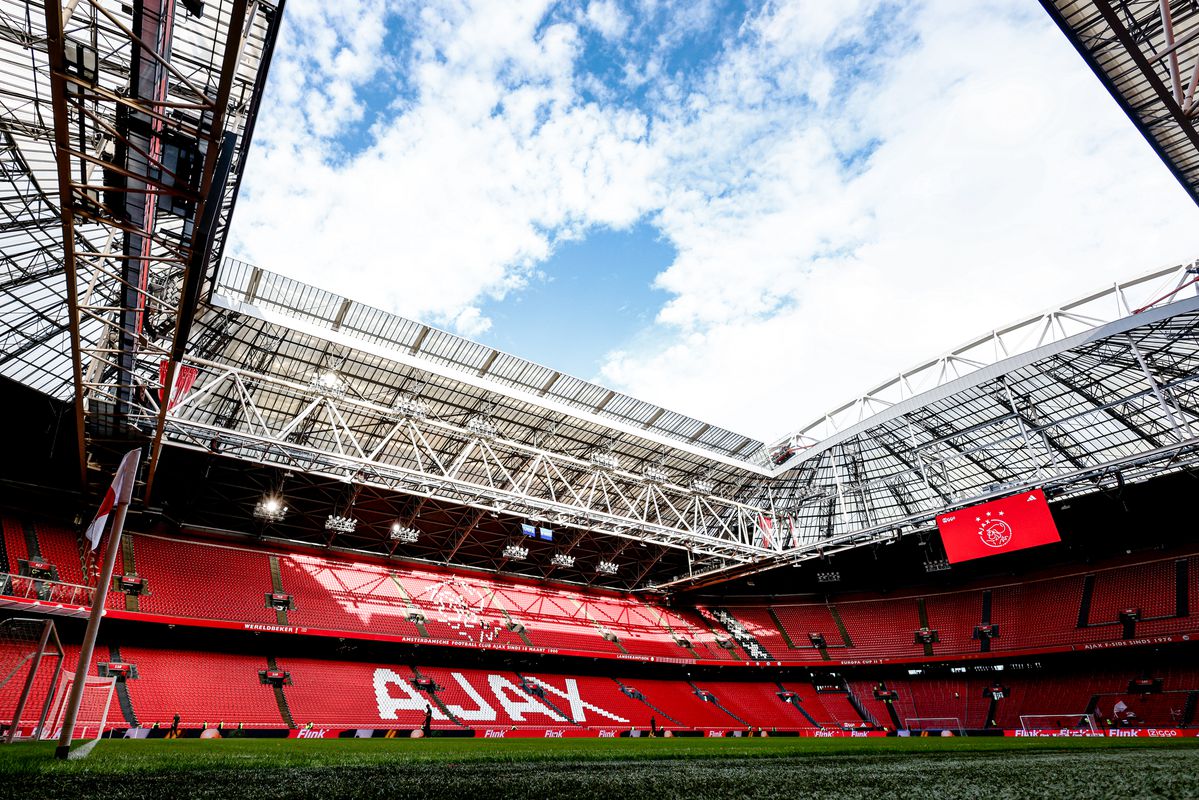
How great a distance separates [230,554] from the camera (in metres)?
34.0

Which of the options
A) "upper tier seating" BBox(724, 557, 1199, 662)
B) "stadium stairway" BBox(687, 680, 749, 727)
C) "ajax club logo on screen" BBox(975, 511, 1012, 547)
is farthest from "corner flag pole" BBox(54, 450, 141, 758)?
"upper tier seating" BBox(724, 557, 1199, 662)

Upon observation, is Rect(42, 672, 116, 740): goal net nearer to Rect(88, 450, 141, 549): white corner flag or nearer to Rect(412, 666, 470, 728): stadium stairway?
Rect(88, 450, 141, 549): white corner flag

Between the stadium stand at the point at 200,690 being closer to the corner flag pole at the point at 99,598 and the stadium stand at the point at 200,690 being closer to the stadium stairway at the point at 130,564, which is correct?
the stadium stairway at the point at 130,564

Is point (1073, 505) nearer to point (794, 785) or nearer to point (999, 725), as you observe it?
point (999, 725)

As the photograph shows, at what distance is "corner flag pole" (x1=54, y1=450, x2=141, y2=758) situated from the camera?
7148 mm

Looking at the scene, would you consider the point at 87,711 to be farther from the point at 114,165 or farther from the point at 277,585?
the point at 114,165

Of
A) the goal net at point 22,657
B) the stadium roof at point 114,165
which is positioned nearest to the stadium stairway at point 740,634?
the goal net at point 22,657

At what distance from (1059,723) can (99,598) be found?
4709 centimetres

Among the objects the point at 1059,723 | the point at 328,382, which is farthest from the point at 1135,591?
the point at 328,382

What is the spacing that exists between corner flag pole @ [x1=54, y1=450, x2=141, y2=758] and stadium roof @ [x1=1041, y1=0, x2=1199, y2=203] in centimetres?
1777

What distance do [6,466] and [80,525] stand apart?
3977 mm

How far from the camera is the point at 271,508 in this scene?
30.7 metres

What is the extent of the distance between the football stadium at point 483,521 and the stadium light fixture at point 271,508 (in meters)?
0.48

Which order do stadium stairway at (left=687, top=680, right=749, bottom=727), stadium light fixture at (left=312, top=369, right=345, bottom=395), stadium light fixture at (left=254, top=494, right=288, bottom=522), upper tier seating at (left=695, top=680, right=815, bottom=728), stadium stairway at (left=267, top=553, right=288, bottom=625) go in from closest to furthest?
stadium light fixture at (left=312, top=369, right=345, bottom=395)
stadium light fixture at (left=254, top=494, right=288, bottom=522)
stadium stairway at (left=267, top=553, right=288, bottom=625)
stadium stairway at (left=687, top=680, right=749, bottom=727)
upper tier seating at (left=695, top=680, right=815, bottom=728)
